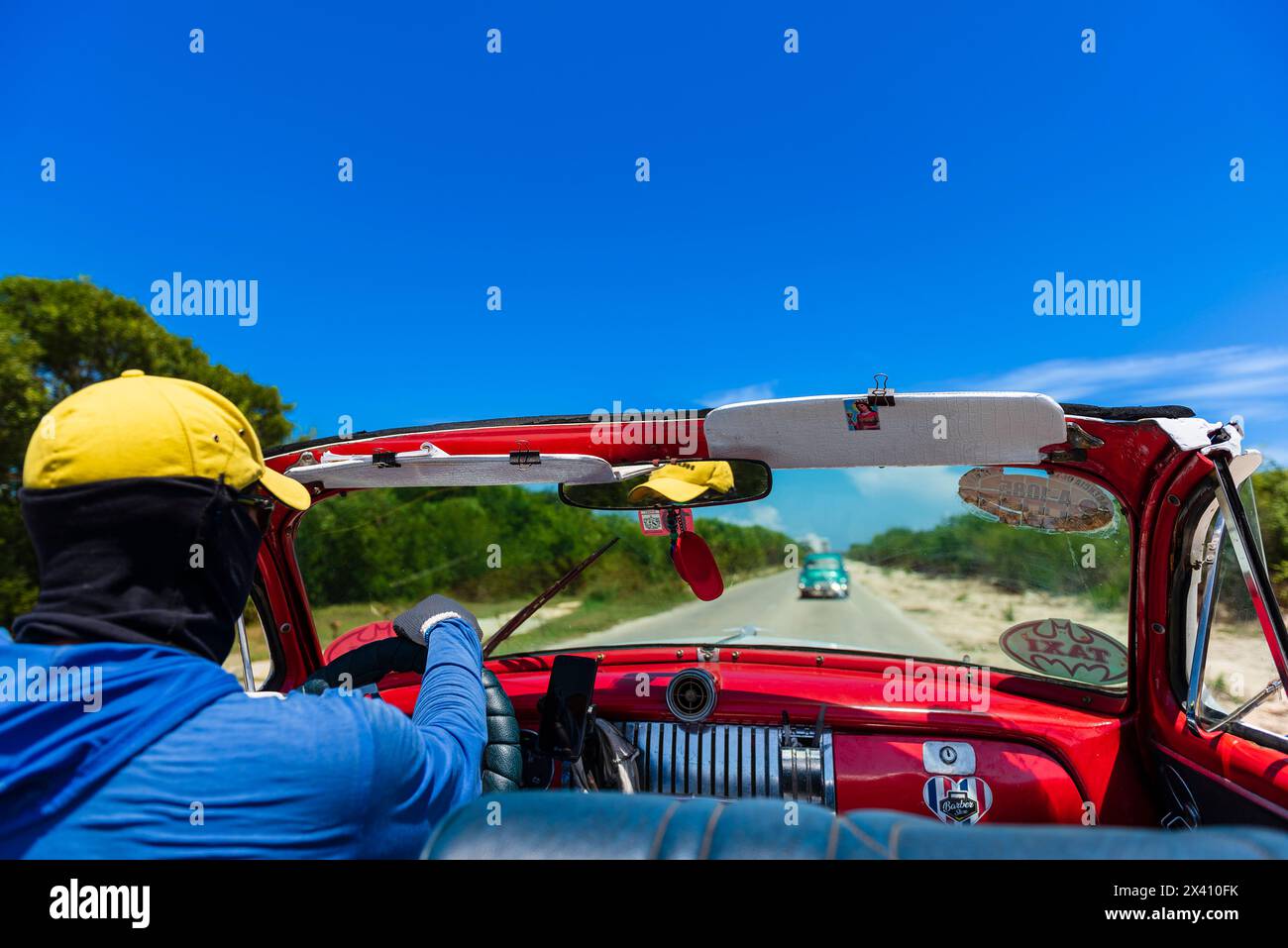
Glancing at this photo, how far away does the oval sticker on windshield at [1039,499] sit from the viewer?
9.37ft

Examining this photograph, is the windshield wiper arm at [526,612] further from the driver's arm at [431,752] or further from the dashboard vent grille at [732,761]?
the driver's arm at [431,752]

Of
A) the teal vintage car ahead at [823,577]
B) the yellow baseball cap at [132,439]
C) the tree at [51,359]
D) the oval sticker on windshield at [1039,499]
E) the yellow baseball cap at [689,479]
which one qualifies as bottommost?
the teal vintage car ahead at [823,577]

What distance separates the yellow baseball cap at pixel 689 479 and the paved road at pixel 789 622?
71 cm

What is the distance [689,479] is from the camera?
2.92 metres

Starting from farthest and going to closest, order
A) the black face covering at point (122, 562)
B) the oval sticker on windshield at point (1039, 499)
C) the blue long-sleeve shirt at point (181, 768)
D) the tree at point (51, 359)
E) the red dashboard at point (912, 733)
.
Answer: the tree at point (51, 359)
the oval sticker on windshield at point (1039, 499)
the red dashboard at point (912, 733)
the black face covering at point (122, 562)
the blue long-sleeve shirt at point (181, 768)

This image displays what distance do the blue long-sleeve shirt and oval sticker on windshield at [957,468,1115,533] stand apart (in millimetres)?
2425

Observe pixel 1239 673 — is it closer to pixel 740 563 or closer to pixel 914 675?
pixel 914 675

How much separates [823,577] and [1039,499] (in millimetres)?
997

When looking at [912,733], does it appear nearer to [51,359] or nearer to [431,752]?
[431,752]

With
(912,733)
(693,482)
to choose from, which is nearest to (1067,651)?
(912,733)

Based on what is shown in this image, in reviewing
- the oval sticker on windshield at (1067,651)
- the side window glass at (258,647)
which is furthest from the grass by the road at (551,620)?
the oval sticker on windshield at (1067,651)

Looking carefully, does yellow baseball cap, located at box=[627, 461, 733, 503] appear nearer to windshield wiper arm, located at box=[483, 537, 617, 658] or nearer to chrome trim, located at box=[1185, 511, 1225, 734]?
windshield wiper arm, located at box=[483, 537, 617, 658]

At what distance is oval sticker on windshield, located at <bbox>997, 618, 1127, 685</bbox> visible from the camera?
9.80 ft

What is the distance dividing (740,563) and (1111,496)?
1483 millimetres
